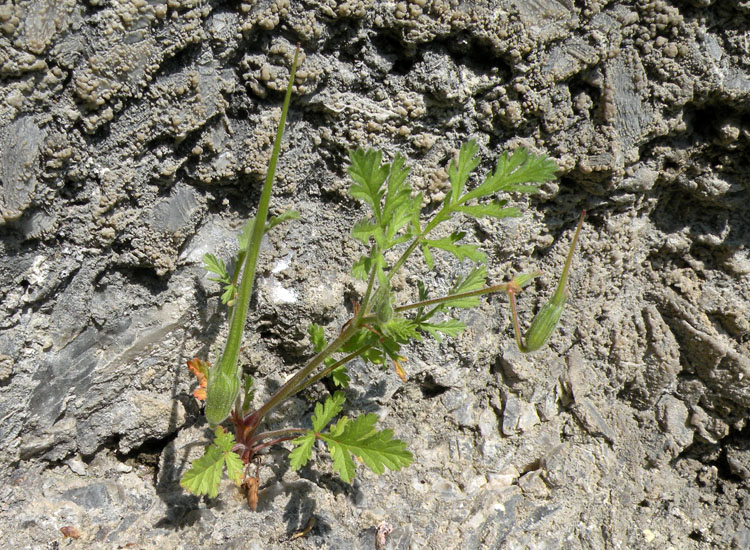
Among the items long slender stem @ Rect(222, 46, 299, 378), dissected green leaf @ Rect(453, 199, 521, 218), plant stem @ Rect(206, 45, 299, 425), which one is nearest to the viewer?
long slender stem @ Rect(222, 46, 299, 378)

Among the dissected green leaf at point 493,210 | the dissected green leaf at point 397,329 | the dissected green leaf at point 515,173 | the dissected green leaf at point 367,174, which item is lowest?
the dissected green leaf at point 397,329

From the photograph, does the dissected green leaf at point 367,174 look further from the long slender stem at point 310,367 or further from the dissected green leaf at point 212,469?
the dissected green leaf at point 212,469

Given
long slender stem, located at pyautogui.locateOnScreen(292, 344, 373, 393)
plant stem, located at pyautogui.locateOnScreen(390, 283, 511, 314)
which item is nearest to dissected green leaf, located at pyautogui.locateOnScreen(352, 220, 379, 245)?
plant stem, located at pyautogui.locateOnScreen(390, 283, 511, 314)

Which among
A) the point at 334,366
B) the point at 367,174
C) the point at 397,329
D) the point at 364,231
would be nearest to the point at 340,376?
the point at 334,366

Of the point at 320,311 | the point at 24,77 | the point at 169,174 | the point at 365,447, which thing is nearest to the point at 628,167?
the point at 320,311

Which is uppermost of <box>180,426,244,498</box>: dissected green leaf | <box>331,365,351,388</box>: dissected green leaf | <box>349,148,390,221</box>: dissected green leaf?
<box>349,148,390,221</box>: dissected green leaf

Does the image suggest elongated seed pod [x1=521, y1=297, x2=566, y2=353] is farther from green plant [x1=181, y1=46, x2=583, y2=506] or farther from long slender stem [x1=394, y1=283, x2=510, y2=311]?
long slender stem [x1=394, y1=283, x2=510, y2=311]

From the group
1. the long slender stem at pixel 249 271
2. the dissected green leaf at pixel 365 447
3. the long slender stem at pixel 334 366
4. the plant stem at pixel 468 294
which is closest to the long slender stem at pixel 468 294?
the plant stem at pixel 468 294

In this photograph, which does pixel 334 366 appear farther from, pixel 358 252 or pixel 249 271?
pixel 249 271
